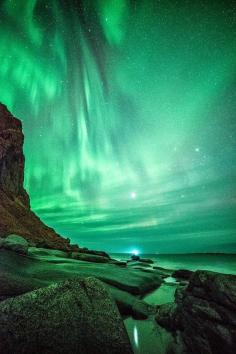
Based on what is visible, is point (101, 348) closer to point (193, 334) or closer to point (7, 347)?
point (7, 347)

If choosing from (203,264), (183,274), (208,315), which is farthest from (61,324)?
(203,264)

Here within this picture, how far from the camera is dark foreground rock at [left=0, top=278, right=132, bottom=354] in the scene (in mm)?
3572

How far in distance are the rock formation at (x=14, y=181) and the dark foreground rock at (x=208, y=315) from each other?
40.9 m

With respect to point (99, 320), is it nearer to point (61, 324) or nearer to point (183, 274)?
point (61, 324)

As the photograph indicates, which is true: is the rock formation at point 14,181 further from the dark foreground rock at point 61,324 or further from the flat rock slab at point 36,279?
the dark foreground rock at point 61,324

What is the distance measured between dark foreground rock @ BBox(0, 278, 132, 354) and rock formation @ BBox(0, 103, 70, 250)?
4077cm

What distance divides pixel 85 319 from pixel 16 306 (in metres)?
1.20

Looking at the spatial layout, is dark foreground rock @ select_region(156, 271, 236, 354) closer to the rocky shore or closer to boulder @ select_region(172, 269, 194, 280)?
the rocky shore

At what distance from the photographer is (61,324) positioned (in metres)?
3.79

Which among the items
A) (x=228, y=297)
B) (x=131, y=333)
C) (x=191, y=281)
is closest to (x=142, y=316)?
(x=131, y=333)

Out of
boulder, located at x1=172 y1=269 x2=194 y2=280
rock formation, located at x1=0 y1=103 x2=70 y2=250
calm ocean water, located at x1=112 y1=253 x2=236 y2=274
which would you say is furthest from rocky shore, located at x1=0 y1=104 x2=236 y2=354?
rock formation, located at x1=0 y1=103 x2=70 y2=250

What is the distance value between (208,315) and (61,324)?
9.44ft

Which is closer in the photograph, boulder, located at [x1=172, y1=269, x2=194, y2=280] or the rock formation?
boulder, located at [x1=172, y1=269, x2=194, y2=280]

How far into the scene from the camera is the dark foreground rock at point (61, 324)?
3572 mm
